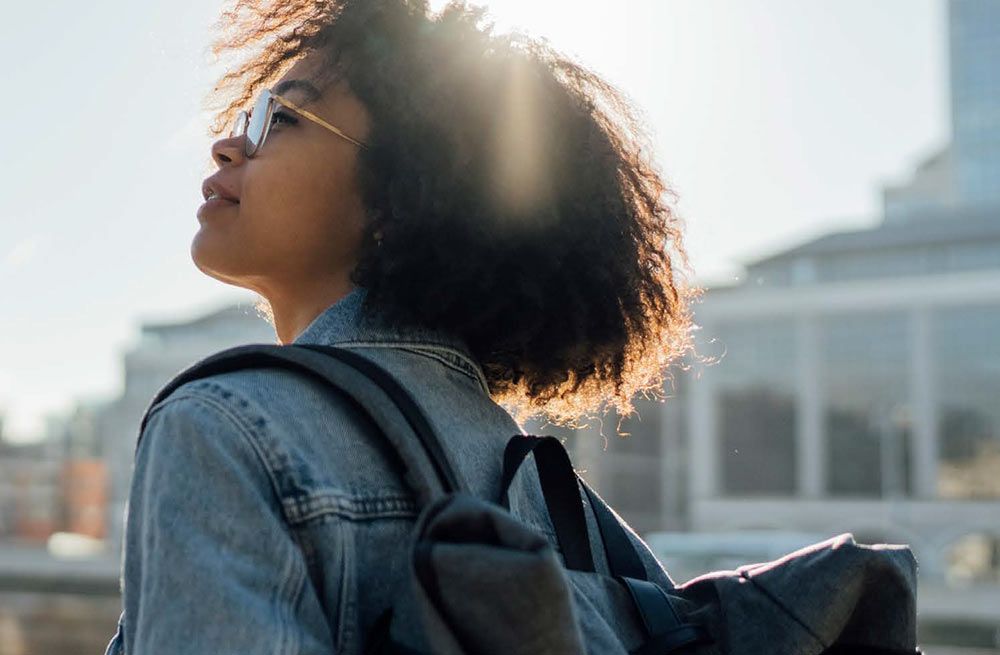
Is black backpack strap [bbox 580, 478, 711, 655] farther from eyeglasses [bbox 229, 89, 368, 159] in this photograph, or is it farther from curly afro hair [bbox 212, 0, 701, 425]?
eyeglasses [bbox 229, 89, 368, 159]

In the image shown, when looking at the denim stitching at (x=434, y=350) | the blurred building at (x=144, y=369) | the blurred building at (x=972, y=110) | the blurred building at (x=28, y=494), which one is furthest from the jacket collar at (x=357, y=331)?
the blurred building at (x=972, y=110)

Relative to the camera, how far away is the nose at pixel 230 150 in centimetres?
132

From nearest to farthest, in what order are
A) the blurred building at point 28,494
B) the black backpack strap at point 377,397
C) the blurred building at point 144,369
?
1. the black backpack strap at point 377,397
2. the blurred building at point 144,369
3. the blurred building at point 28,494

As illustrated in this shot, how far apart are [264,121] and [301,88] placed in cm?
5

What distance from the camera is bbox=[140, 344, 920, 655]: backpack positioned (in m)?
0.84

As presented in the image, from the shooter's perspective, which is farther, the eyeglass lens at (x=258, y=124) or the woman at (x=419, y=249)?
the eyeglass lens at (x=258, y=124)

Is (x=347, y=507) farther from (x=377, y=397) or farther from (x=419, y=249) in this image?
(x=419, y=249)

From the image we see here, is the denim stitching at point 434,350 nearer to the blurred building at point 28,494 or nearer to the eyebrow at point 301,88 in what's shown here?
the eyebrow at point 301,88

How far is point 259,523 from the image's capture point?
Answer: 88 centimetres

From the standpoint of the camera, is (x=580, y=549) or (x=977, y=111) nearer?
(x=580, y=549)

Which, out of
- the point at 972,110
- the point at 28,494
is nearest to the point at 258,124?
the point at 28,494

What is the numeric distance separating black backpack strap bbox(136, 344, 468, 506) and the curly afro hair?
21cm

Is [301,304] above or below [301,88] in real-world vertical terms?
below

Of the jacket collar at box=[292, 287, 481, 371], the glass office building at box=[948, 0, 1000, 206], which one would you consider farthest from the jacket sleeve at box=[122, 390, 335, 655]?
the glass office building at box=[948, 0, 1000, 206]
